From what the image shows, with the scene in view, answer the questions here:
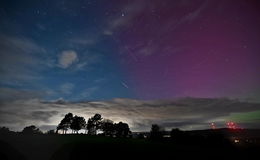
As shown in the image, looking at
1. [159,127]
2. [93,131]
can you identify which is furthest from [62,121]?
[159,127]

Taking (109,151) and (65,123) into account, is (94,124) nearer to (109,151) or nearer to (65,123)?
(65,123)

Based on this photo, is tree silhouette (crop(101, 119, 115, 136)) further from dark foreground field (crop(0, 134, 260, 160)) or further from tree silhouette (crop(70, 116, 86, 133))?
dark foreground field (crop(0, 134, 260, 160))

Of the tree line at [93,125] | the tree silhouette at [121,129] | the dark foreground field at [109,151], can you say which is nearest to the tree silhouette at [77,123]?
the tree line at [93,125]

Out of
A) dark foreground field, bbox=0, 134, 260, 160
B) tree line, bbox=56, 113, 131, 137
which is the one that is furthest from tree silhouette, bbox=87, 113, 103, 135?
dark foreground field, bbox=0, 134, 260, 160

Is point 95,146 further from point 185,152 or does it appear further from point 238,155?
point 238,155

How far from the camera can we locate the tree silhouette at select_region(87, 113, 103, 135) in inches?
4805

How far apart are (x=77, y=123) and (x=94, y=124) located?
13.0 m

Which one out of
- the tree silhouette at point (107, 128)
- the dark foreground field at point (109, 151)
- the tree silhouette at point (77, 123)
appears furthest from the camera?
the tree silhouette at point (107, 128)

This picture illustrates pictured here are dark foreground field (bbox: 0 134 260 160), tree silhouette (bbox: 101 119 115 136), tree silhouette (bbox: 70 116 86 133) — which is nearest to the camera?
dark foreground field (bbox: 0 134 260 160)

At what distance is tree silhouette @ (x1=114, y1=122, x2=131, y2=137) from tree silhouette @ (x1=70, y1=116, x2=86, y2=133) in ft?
78.7

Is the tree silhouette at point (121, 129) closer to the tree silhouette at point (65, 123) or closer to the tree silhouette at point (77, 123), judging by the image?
the tree silhouette at point (77, 123)

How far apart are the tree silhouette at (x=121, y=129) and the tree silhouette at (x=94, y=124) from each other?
41.6ft

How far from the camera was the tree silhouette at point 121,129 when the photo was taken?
130 metres

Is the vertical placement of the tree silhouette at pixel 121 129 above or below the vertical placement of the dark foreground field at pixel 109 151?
above
